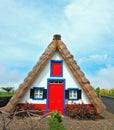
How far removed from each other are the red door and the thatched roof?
1.32 m

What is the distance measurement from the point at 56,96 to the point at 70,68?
2.26 meters

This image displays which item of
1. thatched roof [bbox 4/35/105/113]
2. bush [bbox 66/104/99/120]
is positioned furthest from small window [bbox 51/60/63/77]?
bush [bbox 66/104/99/120]

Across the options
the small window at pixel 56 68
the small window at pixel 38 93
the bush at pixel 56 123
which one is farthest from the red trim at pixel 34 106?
the bush at pixel 56 123

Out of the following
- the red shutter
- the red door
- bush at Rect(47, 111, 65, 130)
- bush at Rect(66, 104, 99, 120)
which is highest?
the red shutter

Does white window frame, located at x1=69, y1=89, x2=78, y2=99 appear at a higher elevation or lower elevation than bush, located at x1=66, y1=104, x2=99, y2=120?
higher

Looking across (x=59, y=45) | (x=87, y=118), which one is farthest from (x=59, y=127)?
(x=59, y=45)

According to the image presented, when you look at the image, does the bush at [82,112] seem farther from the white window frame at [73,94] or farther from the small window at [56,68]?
the small window at [56,68]

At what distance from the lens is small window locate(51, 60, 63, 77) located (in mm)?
24578

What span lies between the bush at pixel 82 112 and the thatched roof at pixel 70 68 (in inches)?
18.0

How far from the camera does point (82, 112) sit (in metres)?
23.8

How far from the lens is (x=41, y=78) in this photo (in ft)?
80.3

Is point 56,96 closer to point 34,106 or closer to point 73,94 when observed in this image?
point 73,94

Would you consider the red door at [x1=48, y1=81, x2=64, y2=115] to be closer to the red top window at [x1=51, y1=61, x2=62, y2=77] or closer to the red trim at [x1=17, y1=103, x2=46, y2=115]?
the red trim at [x1=17, y1=103, x2=46, y2=115]

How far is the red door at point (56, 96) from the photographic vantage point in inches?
968
